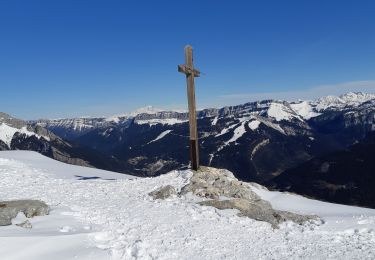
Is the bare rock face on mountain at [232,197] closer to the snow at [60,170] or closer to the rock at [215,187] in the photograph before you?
the rock at [215,187]

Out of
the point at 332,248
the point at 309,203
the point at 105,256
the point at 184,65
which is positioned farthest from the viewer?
the point at 184,65

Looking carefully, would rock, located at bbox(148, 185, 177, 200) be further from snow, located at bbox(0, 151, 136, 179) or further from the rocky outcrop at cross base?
snow, located at bbox(0, 151, 136, 179)

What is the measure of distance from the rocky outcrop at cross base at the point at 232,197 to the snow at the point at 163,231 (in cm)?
61

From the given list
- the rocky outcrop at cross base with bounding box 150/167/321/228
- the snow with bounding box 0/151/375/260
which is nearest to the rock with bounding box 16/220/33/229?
the snow with bounding box 0/151/375/260

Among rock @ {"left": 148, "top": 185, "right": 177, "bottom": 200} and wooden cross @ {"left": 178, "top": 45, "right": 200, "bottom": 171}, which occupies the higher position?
wooden cross @ {"left": 178, "top": 45, "right": 200, "bottom": 171}

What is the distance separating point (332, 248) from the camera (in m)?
15.6

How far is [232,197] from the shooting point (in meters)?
23.6

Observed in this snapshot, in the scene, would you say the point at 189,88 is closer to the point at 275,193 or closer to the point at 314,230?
the point at 275,193

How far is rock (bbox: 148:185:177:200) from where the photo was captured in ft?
75.8

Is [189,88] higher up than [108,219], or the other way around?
[189,88]

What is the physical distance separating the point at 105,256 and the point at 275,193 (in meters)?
16.7

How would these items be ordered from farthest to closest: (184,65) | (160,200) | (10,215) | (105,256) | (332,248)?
Result: (184,65), (160,200), (10,215), (332,248), (105,256)

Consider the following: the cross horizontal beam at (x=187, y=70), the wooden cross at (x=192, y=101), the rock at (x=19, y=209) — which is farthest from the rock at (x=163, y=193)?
the cross horizontal beam at (x=187, y=70)

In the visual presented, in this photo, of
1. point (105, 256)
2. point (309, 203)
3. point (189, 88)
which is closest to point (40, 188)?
point (189, 88)
